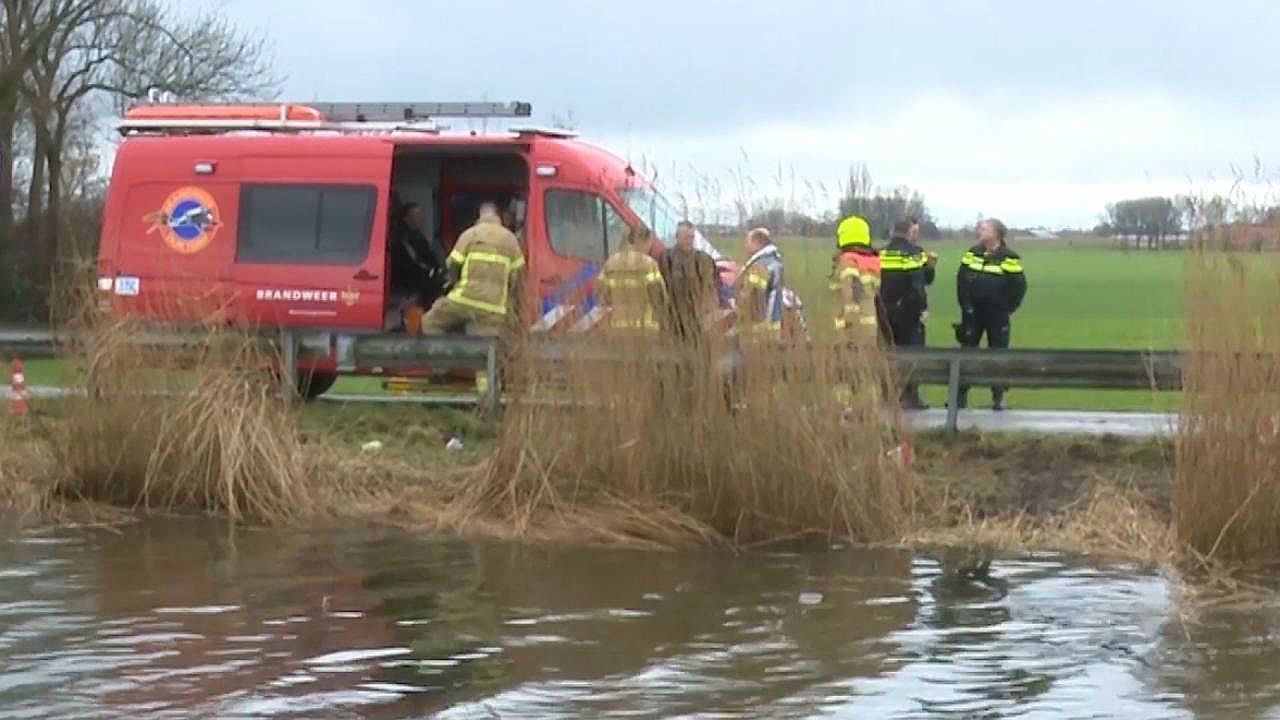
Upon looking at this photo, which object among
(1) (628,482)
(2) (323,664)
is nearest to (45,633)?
(2) (323,664)

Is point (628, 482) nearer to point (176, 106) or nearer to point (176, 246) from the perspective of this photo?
point (176, 246)

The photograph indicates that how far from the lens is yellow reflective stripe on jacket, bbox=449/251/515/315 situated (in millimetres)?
14805

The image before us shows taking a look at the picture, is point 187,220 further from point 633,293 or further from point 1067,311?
point 1067,311

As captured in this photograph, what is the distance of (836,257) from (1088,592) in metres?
2.45

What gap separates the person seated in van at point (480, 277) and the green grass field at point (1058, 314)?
9.78 feet

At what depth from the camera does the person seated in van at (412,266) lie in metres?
16.7

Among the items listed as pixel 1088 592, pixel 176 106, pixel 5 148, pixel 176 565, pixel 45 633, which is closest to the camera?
pixel 45 633

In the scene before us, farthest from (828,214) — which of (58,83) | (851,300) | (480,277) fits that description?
(58,83)

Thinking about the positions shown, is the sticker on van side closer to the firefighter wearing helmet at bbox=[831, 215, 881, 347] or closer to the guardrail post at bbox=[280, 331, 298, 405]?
the guardrail post at bbox=[280, 331, 298, 405]

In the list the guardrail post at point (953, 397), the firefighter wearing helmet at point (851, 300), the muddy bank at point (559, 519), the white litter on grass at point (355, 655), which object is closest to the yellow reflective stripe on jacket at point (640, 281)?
the firefighter wearing helmet at point (851, 300)

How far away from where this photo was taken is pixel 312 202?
16.3 metres

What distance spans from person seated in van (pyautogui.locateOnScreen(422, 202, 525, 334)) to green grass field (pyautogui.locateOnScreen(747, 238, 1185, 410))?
4.18 m

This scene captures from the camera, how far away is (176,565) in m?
9.77

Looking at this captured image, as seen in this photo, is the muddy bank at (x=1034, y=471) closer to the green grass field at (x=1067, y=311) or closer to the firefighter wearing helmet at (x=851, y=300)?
the green grass field at (x=1067, y=311)
